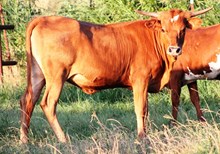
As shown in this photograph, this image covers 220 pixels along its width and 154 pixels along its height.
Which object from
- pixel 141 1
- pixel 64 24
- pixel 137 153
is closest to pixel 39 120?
pixel 64 24

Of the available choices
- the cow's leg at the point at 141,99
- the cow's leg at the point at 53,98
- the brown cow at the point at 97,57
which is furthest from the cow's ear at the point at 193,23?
the cow's leg at the point at 53,98

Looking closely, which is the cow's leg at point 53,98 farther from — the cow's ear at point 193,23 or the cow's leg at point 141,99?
the cow's ear at point 193,23

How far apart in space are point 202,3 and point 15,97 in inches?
190

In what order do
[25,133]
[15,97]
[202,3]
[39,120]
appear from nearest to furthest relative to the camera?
1. [25,133]
2. [39,120]
3. [15,97]
4. [202,3]

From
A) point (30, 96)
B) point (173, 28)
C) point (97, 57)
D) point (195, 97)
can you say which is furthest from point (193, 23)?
point (30, 96)

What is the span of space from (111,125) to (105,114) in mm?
1980

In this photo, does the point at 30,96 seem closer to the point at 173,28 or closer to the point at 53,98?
the point at 53,98

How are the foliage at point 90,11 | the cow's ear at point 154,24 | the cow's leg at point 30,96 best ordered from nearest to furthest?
the cow's leg at point 30,96 < the cow's ear at point 154,24 < the foliage at point 90,11

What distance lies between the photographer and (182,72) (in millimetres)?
12055

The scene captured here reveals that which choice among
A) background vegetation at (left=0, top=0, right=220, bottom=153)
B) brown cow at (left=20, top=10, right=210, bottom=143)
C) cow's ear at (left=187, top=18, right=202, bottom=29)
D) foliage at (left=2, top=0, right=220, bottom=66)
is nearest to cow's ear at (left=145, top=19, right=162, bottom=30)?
brown cow at (left=20, top=10, right=210, bottom=143)

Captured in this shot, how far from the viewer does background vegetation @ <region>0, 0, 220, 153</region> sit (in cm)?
789

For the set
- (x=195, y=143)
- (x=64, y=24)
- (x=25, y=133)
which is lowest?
(x=25, y=133)

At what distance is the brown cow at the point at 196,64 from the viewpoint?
470 inches

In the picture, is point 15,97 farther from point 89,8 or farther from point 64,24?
point 64,24
